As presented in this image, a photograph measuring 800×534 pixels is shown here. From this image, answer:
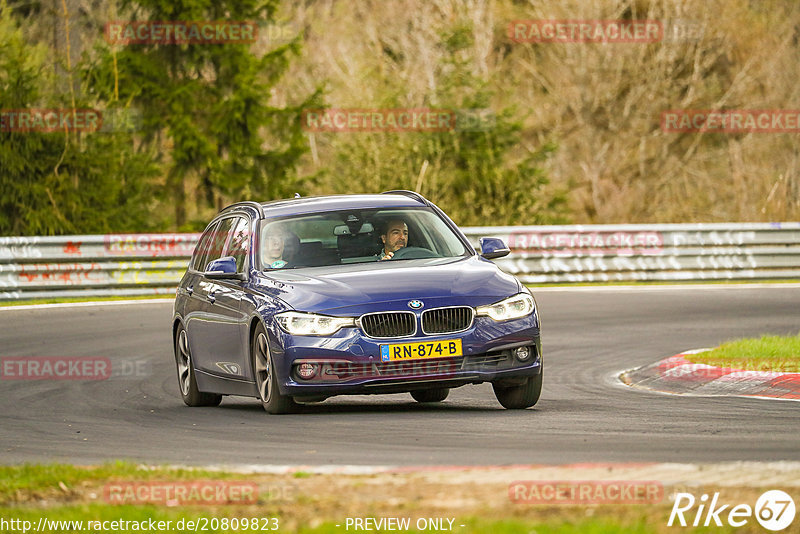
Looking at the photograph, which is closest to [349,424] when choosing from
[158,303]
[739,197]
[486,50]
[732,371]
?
[732,371]

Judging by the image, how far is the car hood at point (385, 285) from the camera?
1027 cm

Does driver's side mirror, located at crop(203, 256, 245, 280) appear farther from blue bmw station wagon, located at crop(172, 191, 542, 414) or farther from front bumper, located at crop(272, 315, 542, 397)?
front bumper, located at crop(272, 315, 542, 397)

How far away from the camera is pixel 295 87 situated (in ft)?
181

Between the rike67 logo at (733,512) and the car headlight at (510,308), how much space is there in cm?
432

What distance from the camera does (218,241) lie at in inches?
505

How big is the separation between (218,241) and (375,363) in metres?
3.15

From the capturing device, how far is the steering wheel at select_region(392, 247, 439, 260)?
11.5m
